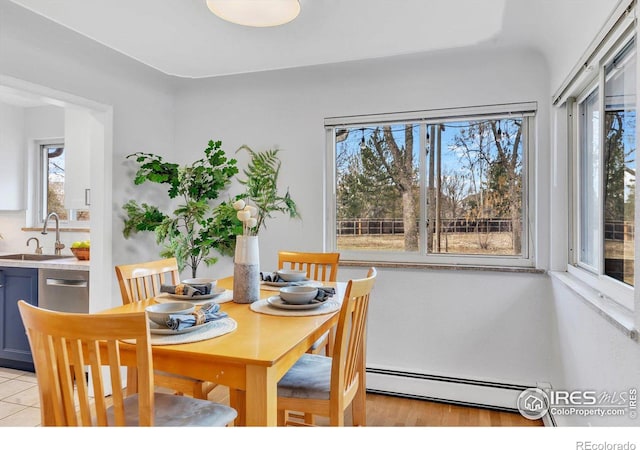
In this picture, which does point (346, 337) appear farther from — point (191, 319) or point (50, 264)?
point (50, 264)

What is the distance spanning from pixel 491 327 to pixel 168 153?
2909 millimetres

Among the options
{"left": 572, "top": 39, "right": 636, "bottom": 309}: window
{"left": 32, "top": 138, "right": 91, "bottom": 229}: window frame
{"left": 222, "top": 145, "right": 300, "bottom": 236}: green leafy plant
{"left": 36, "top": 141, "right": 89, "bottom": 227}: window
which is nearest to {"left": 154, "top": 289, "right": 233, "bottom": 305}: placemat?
{"left": 222, "top": 145, "right": 300, "bottom": 236}: green leafy plant

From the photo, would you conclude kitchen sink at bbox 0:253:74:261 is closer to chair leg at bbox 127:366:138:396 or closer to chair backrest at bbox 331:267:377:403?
chair leg at bbox 127:366:138:396

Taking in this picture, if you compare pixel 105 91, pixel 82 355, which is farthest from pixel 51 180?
pixel 82 355

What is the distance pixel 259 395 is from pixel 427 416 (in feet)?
6.04

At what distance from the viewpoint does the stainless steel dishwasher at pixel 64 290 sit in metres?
3.07

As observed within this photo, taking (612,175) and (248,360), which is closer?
(248,360)

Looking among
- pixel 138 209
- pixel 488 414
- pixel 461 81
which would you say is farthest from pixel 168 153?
pixel 488 414

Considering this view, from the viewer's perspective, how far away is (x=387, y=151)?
3.17 meters

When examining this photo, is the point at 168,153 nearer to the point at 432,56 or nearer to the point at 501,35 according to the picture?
the point at 432,56

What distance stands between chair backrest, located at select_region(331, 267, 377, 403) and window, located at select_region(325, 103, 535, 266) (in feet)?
4.76

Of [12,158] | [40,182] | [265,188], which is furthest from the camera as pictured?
[40,182]

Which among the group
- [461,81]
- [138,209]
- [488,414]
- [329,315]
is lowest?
[488,414]

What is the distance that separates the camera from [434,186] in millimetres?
3049
